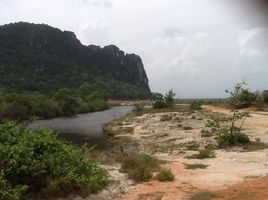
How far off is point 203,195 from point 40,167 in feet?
15.5

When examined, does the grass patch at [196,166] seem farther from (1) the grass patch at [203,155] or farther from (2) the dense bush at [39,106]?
(2) the dense bush at [39,106]

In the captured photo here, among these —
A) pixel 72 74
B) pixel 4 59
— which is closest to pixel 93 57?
pixel 72 74

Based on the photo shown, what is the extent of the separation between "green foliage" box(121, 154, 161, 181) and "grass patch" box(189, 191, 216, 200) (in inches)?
106

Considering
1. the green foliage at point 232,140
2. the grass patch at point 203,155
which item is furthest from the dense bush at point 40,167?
the green foliage at point 232,140

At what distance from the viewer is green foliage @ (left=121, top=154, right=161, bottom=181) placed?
15.8m

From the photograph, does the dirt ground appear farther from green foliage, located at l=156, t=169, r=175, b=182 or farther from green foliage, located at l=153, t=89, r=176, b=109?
green foliage, located at l=153, t=89, r=176, b=109

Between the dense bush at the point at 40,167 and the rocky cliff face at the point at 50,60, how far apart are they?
90593mm

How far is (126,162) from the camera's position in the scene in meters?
17.5

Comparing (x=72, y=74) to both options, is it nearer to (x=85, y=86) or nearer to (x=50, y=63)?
(x=50, y=63)

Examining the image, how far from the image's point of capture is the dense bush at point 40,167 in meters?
11.8

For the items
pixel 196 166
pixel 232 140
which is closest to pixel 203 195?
pixel 196 166

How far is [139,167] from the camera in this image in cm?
1662

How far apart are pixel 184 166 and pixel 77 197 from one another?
7.14 meters

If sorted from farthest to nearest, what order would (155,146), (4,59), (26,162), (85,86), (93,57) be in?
(93,57), (4,59), (85,86), (155,146), (26,162)
